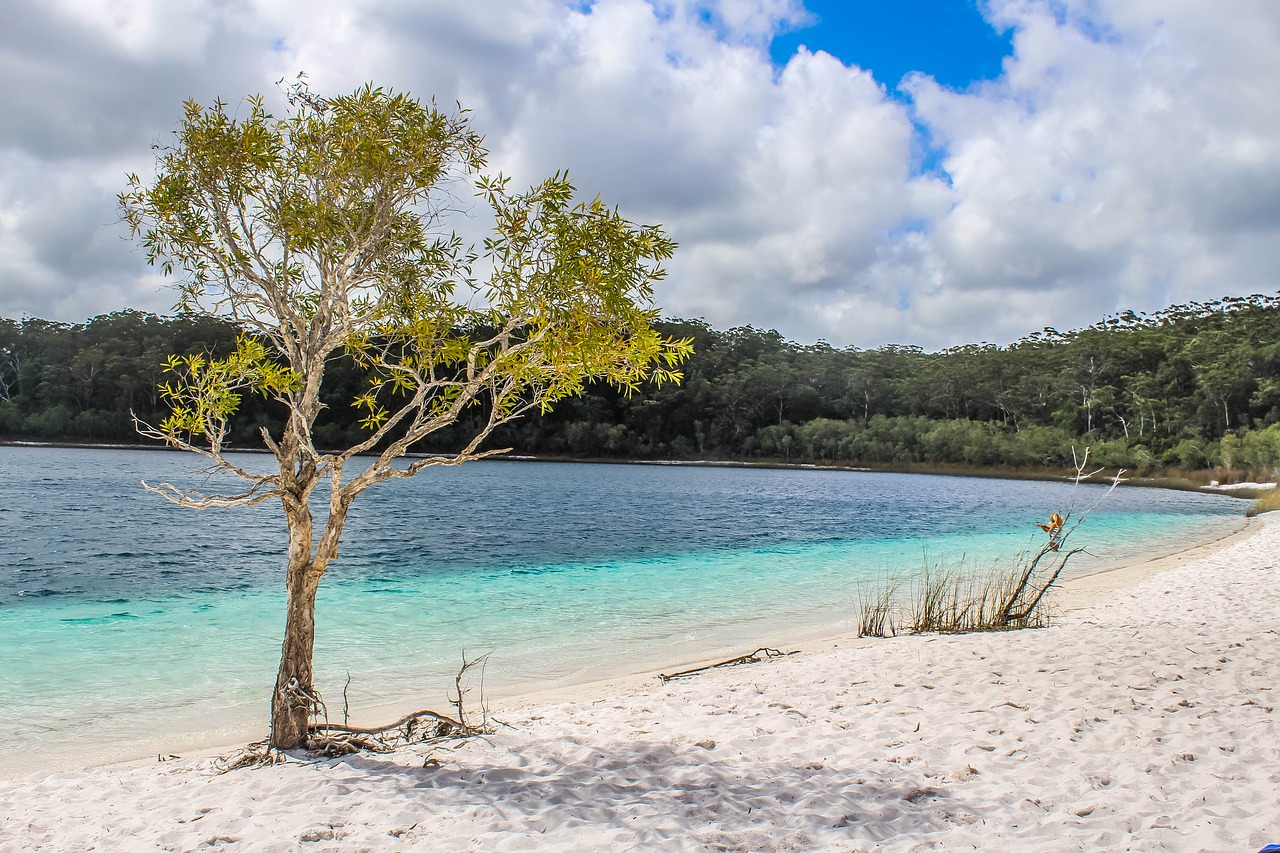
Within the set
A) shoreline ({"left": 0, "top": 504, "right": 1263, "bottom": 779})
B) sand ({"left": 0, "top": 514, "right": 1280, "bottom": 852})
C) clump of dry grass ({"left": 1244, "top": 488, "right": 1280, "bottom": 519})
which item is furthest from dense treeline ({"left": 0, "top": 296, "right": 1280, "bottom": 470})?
sand ({"left": 0, "top": 514, "right": 1280, "bottom": 852})

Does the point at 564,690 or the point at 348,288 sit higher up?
the point at 348,288

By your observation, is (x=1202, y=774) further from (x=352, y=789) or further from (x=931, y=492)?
(x=931, y=492)

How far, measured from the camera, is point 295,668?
5301mm

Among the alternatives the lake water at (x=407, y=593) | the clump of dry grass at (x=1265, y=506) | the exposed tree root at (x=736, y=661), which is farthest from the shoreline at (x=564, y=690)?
the clump of dry grass at (x=1265, y=506)

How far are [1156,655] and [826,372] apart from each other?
104368 millimetres

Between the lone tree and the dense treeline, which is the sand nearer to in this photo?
the lone tree

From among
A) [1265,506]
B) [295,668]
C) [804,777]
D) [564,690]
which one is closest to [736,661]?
[564,690]

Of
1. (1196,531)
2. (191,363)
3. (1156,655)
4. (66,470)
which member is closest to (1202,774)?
(1156,655)

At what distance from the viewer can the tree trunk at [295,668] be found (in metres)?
5.30

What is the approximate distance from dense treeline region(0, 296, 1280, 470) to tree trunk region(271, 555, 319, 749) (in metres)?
65.1

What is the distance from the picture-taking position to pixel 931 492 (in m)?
53.6

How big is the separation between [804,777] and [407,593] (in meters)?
11.6

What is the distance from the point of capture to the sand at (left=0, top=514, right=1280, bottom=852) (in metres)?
3.83

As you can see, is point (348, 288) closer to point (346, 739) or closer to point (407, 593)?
point (346, 739)
